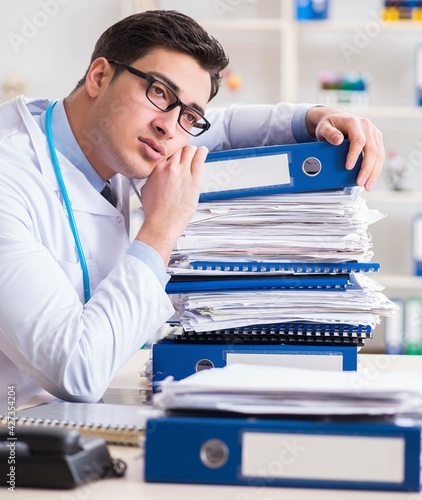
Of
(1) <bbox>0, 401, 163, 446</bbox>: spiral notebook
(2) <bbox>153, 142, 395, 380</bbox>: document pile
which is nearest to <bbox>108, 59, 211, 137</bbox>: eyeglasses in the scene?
(2) <bbox>153, 142, 395, 380</bbox>: document pile

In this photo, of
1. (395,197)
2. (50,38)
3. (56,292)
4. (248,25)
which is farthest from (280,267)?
(50,38)

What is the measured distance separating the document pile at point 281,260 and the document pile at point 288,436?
40cm

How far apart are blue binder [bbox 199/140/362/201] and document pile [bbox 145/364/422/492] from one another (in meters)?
0.49

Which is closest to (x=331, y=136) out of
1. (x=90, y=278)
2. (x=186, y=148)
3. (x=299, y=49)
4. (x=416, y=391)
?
(x=186, y=148)

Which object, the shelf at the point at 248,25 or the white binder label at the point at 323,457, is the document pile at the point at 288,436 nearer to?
the white binder label at the point at 323,457

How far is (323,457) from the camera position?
2.31 feet

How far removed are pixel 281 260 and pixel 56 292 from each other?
345mm

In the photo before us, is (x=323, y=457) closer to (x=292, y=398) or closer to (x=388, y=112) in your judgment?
(x=292, y=398)

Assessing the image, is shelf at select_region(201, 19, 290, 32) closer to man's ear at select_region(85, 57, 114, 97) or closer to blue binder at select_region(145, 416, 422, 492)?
man's ear at select_region(85, 57, 114, 97)

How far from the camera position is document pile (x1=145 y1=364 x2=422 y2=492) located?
699 millimetres

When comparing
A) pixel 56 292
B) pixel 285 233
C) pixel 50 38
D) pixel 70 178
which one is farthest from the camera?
pixel 50 38

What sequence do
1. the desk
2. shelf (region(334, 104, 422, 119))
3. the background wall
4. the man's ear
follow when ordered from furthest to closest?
1. the background wall
2. shelf (region(334, 104, 422, 119))
3. the man's ear
4. the desk

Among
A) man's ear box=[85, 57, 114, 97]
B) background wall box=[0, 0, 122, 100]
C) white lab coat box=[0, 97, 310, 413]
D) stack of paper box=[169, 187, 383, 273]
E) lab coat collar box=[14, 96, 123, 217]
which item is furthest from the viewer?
background wall box=[0, 0, 122, 100]

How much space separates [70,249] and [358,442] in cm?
71
